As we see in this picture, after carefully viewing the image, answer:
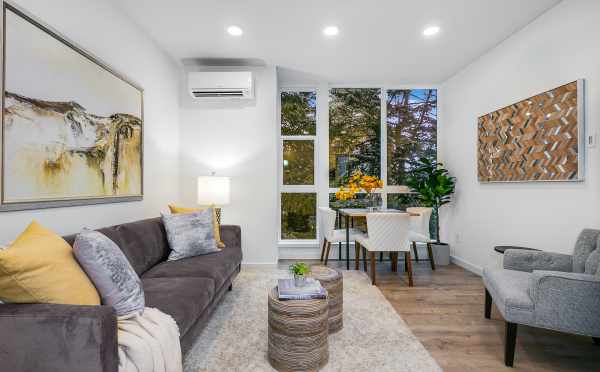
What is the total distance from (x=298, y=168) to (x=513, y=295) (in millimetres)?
3344

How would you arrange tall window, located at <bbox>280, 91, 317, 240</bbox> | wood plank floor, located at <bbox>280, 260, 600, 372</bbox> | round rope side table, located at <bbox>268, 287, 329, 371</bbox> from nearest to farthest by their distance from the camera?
round rope side table, located at <bbox>268, 287, 329, 371</bbox>, wood plank floor, located at <bbox>280, 260, 600, 372</bbox>, tall window, located at <bbox>280, 91, 317, 240</bbox>

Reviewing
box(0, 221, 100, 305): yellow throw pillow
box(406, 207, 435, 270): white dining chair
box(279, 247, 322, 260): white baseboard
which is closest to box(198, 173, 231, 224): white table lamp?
box(279, 247, 322, 260): white baseboard

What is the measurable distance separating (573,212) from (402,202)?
7.82 ft

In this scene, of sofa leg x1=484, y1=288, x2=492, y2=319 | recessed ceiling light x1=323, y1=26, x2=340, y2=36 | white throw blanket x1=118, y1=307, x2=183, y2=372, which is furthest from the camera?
recessed ceiling light x1=323, y1=26, x2=340, y2=36

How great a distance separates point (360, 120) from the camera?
4879mm

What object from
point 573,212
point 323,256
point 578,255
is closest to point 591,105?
point 573,212

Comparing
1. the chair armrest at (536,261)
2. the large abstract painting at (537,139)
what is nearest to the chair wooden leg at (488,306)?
the chair armrest at (536,261)

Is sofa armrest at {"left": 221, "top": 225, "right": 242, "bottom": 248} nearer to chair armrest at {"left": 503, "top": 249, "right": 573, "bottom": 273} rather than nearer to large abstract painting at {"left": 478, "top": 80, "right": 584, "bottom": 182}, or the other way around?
chair armrest at {"left": 503, "top": 249, "right": 573, "bottom": 273}

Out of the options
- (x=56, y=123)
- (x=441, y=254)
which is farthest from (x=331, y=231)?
(x=56, y=123)

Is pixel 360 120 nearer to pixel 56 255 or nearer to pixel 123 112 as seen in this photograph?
pixel 123 112

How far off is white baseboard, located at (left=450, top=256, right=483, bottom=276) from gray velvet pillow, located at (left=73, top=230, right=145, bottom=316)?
3796mm

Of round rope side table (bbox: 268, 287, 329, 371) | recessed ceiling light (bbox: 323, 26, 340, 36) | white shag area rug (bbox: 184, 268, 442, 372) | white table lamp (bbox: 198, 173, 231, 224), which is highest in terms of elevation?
recessed ceiling light (bbox: 323, 26, 340, 36)

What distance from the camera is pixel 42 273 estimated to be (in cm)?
124

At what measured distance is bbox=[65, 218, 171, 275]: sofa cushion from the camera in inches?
85.6
